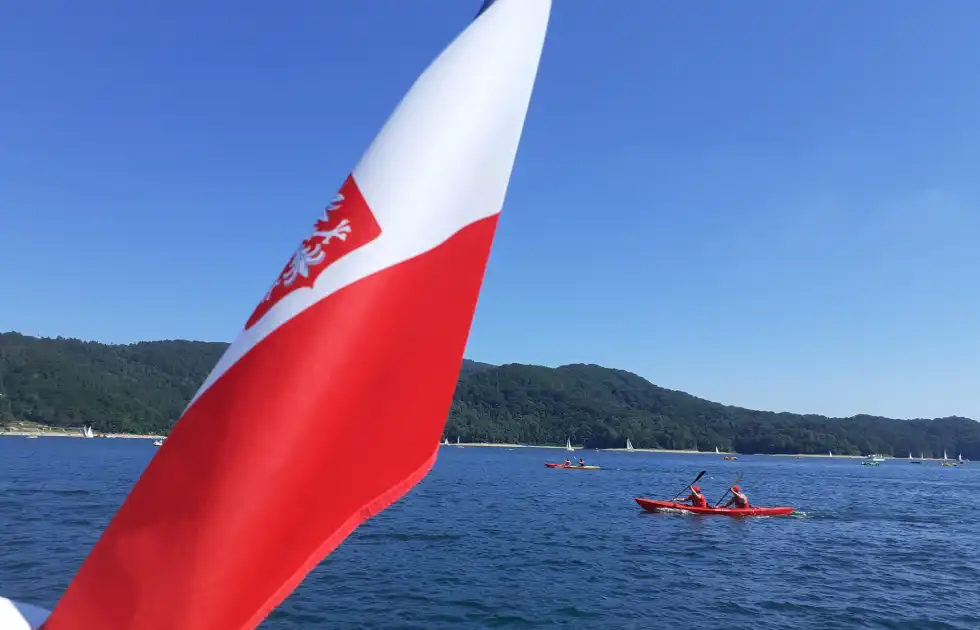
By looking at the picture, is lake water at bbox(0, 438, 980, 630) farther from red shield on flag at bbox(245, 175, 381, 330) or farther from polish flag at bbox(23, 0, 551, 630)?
red shield on flag at bbox(245, 175, 381, 330)

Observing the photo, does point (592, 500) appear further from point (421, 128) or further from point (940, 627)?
point (421, 128)

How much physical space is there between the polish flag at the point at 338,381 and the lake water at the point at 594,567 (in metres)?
19.1

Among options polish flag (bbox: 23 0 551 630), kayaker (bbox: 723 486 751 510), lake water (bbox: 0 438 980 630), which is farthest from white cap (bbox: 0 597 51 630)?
kayaker (bbox: 723 486 751 510)

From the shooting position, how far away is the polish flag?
9.02ft

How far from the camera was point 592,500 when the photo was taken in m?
61.8

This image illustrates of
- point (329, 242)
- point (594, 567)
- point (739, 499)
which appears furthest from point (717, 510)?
point (329, 242)

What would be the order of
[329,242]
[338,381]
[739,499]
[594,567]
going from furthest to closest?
[739,499] < [594,567] < [329,242] < [338,381]

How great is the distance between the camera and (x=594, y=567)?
2991 centimetres

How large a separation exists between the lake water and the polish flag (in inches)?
754

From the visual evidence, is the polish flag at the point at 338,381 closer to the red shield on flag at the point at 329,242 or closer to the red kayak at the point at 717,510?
the red shield on flag at the point at 329,242

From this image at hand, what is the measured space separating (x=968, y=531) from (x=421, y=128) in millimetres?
58198

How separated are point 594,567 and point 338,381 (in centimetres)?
2983

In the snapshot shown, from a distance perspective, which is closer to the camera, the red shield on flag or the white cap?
the red shield on flag

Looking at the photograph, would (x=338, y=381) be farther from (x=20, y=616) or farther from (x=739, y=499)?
(x=739, y=499)
